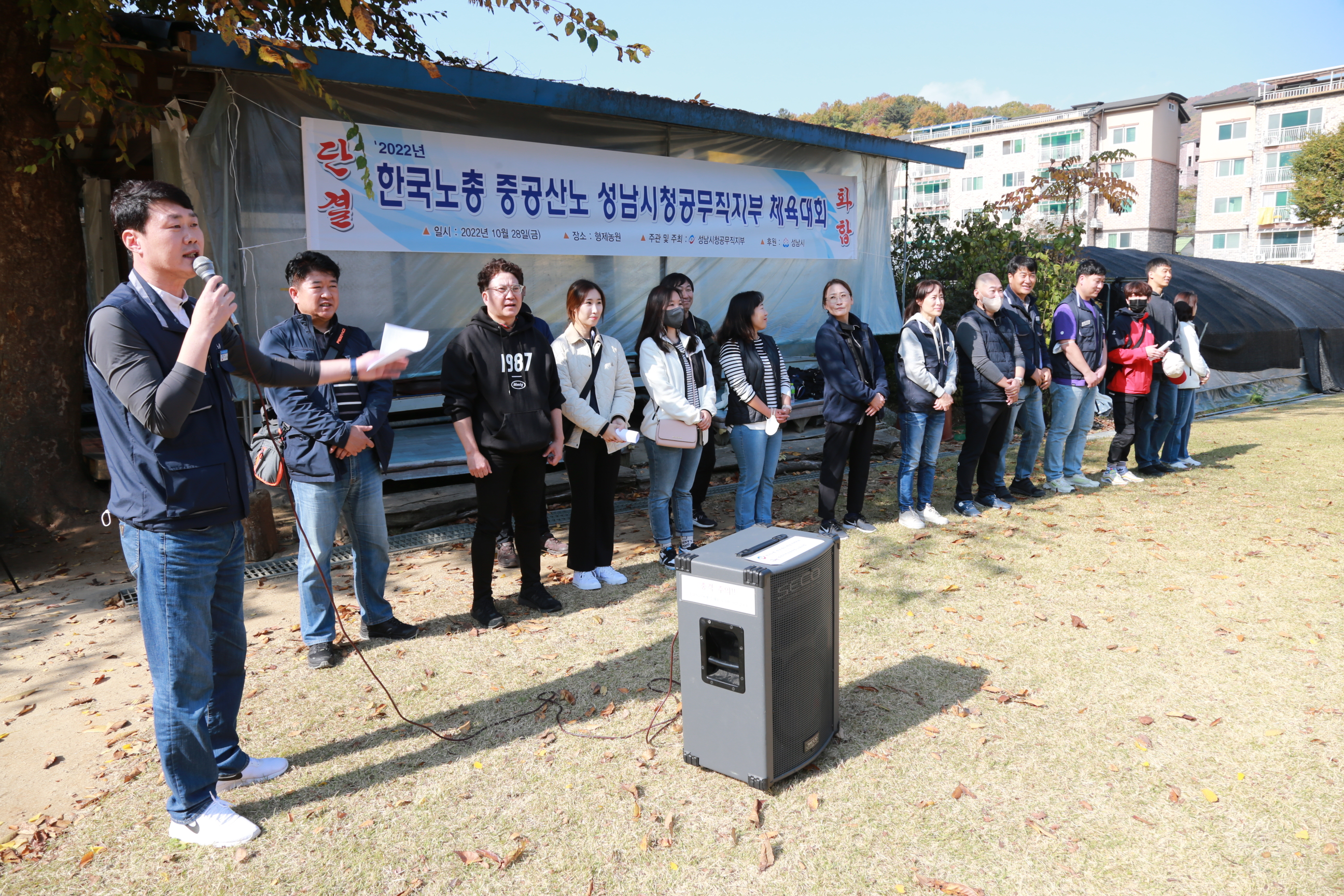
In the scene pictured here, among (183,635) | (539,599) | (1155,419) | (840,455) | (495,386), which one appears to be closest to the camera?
(183,635)

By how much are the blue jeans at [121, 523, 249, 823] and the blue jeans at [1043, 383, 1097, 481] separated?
6961 mm

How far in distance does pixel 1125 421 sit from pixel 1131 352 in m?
0.71

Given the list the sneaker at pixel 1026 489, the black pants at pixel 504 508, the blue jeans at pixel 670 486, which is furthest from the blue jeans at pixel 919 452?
the black pants at pixel 504 508

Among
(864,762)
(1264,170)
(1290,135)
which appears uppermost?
(1290,135)

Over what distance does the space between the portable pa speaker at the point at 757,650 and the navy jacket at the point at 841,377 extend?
9.95ft

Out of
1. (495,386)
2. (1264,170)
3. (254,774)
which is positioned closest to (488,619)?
(495,386)

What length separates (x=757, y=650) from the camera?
2.88m

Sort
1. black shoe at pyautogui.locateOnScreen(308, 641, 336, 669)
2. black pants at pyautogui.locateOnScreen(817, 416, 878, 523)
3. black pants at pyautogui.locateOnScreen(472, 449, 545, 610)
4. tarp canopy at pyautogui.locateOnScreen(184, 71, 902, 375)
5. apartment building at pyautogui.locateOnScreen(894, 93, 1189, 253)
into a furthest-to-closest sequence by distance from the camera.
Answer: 1. apartment building at pyautogui.locateOnScreen(894, 93, 1189, 253)
2. black pants at pyautogui.locateOnScreen(817, 416, 878, 523)
3. tarp canopy at pyautogui.locateOnScreen(184, 71, 902, 375)
4. black pants at pyautogui.locateOnScreen(472, 449, 545, 610)
5. black shoe at pyautogui.locateOnScreen(308, 641, 336, 669)

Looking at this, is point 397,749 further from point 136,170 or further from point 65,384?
point 136,170

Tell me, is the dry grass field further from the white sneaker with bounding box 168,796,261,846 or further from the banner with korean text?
the banner with korean text

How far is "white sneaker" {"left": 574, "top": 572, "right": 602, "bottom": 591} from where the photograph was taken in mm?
5309

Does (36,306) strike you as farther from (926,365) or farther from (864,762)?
(926,365)

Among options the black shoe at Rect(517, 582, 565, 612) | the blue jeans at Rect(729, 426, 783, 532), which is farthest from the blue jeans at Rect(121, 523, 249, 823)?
the blue jeans at Rect(729, 426, 783, 532)

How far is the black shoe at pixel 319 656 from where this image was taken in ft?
13.8
